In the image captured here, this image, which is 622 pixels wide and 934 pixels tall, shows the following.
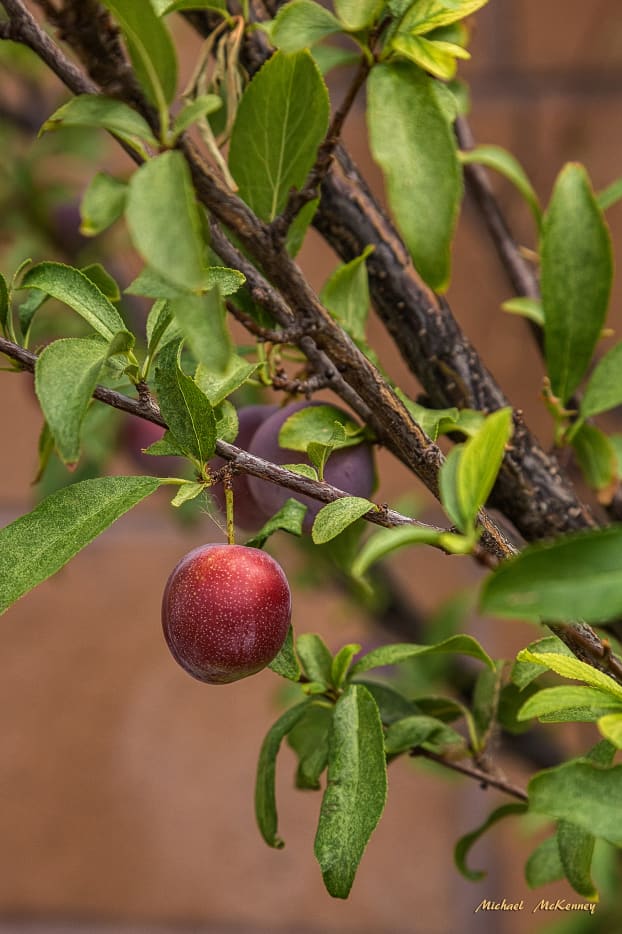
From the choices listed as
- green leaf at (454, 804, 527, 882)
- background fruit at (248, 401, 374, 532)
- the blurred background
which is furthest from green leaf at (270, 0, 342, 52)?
the blurred background

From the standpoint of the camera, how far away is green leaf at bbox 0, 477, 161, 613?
8.7 inches


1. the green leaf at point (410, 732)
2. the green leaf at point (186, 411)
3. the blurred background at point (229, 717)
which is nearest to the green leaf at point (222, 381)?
the green leaf at point (186, 411)

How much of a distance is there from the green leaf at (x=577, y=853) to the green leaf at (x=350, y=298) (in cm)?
14

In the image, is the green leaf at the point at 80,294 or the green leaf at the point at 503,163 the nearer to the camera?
the green leaf at the point at 80,294

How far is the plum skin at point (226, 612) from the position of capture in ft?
0.80

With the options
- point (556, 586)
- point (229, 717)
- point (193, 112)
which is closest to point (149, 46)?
point (193, 112)

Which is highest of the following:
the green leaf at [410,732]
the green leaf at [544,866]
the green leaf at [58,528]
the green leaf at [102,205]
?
Result: the green leaf at [102,205]

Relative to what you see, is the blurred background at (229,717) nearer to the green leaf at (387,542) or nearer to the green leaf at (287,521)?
the green leaf at (287,521)

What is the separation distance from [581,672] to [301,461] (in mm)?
108

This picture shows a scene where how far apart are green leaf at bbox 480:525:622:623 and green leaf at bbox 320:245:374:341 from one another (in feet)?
0.49

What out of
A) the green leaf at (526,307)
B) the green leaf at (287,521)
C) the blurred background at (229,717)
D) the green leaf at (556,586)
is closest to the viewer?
the green leaf at (556,586)

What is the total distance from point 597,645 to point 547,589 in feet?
0.23

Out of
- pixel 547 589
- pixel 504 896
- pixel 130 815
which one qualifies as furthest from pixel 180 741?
pixel 547 589

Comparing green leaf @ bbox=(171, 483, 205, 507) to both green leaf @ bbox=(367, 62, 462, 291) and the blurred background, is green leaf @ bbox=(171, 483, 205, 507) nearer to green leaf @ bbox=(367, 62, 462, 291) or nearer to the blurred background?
green leaf @ bbox=(367, 62, 462, 291)
